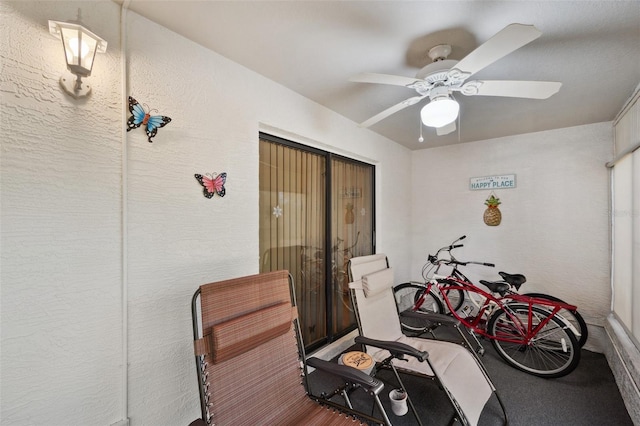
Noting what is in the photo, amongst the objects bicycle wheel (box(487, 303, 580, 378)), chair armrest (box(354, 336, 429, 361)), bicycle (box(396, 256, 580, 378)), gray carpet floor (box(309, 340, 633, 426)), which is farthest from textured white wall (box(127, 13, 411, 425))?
bicycle wheel (box(487, 303, 580, 378))

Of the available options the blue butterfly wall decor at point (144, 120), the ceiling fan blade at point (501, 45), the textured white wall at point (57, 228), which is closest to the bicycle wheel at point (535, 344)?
the ceiling fan blade at point (501, 45)

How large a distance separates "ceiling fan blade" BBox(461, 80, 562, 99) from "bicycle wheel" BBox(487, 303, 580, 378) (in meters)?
2.04

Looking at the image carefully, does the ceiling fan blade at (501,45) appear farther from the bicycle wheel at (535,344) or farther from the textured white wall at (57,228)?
the bicycle wheel at (535,344)

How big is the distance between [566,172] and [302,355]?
360cm

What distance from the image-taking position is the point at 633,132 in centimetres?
225

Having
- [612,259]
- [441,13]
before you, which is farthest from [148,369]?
[612,259]

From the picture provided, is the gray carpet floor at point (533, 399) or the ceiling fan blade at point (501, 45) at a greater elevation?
the ceiling fan blade at point (501, 45)

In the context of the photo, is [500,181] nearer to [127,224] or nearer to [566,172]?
[566,172]

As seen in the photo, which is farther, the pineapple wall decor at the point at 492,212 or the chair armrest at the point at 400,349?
the pineapple wall decor at the point at 492,212

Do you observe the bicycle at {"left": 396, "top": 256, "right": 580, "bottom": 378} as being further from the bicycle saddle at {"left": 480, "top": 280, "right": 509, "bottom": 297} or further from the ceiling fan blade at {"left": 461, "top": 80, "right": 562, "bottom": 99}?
the ceiling fan blade at {"left": 461, "top": 80, "right": 562, "bottom": 99}

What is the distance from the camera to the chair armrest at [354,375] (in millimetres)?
1367

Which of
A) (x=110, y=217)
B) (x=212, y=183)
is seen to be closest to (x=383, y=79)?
(x=212, y=183)

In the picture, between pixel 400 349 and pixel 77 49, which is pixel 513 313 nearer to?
pixel 400 349

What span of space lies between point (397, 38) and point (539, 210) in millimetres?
2971
